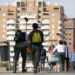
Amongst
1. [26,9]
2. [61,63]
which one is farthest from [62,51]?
[26,9]

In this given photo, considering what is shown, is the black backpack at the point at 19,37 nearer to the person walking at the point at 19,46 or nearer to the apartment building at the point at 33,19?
the person walking at the point at 19,46

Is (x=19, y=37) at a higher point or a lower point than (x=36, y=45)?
higher

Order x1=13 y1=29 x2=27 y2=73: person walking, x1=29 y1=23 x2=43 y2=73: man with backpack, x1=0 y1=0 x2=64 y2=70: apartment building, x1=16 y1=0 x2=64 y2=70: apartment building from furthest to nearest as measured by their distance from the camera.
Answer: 1. x1=0 y1=0 x2=64 y2=70: apartment building
2. x1=16 y1=0 x2=64 y2=70: apartment building
3. x1=13 y1=29 x2=27 y2=73: person walking
4. x1=29 y1=23 x2=43 y2=73: man with backpack

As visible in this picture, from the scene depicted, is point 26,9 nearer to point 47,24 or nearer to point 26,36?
point 47,24

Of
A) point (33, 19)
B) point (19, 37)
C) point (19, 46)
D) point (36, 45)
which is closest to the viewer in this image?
point (36, 45)

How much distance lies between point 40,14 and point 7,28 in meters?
14.7

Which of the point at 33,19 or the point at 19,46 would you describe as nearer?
the point at 19,46

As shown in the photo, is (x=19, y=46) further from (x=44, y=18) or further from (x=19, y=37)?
(x=44, y=18)

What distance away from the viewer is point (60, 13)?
172375mm

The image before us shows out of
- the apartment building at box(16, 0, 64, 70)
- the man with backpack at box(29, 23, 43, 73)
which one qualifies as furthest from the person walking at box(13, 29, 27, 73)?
the apartment building at box(16, 0, 64, 70)

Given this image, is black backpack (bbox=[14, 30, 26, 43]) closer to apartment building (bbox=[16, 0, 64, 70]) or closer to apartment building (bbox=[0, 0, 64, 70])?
apartment building (bbox=[16, 0, 64, 70])

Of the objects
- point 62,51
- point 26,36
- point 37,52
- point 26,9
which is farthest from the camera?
point 26,9

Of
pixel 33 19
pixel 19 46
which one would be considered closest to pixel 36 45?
pixel 19 46

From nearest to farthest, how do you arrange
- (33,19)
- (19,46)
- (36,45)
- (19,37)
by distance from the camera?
(36,45) → (19,46) → (19,37) → (33,19)
